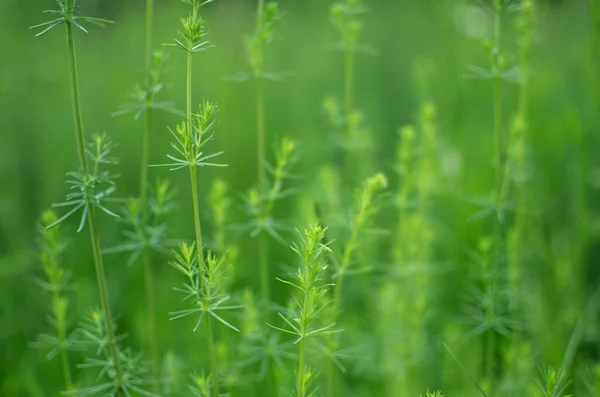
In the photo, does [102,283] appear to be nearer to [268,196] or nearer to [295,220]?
[268,196]

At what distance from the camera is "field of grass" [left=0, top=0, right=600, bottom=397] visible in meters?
1.53

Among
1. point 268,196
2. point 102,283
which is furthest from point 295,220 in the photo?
point 102,283

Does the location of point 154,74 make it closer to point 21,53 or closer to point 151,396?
point 151,396

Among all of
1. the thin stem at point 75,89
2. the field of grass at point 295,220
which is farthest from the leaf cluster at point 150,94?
the thin stem at point 75,89

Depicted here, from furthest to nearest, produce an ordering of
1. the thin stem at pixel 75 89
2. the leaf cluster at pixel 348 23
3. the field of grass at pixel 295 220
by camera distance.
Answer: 1. the leaf cluster at pixel 348 23
2. the field of grass at pixel 295 220
3. the thin stem at pixel 75 89

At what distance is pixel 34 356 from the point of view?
7.49 ft

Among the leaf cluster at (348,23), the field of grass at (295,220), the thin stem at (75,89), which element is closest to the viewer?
the thin stem at (75,89)

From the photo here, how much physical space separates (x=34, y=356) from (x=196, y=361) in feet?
1.98

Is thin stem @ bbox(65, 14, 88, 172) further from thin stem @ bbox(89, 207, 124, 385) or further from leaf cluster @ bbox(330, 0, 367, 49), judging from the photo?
leaf cluster @ bbox(330, 0, 367, 49)

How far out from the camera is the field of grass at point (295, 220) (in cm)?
153

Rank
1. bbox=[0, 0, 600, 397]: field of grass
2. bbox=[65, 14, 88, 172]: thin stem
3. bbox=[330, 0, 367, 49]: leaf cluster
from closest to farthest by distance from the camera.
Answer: bbox=[65, 14, 88, 172]: thin stem, bbox=[0, 0, 600, 397]: field of grass, bbox=[330, 0, 367, 49]: leaf cluster

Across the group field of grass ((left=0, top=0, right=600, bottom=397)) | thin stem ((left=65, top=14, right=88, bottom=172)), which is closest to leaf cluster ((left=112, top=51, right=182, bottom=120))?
field of grass ((left=0, top=0, right=600, bottom=397))

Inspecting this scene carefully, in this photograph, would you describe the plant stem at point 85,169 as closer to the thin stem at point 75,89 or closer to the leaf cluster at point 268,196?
the thin stem at point 75,89

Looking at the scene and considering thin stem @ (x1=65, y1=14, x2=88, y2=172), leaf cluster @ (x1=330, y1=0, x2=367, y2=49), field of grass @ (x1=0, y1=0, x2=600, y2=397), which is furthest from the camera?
leaf cluster @ (x1=330, y1=0, x2=367, y2=49)
